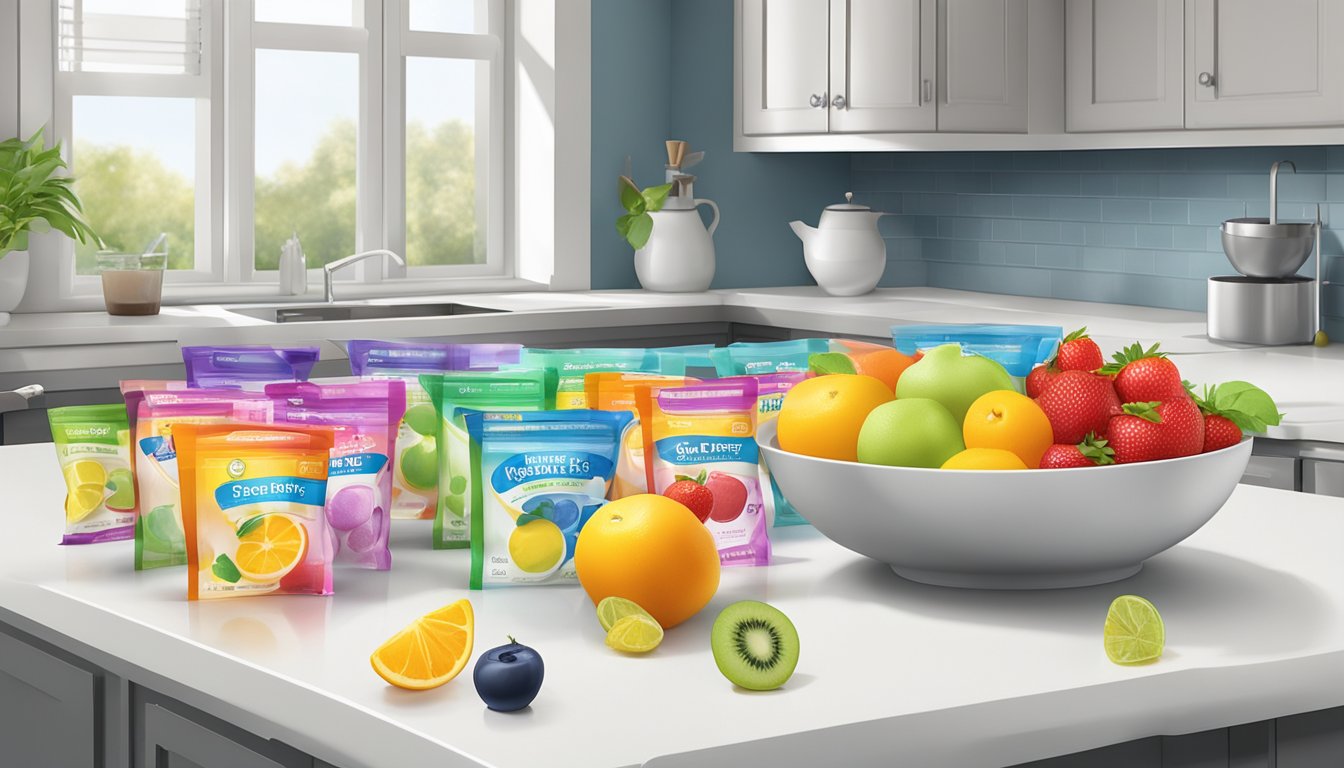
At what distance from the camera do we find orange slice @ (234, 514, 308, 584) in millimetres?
1180

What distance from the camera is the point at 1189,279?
426cm

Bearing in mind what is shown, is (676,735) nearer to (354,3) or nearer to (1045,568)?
(1045,568)

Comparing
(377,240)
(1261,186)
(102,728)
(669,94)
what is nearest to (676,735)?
(102,728)

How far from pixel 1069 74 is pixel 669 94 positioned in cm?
146

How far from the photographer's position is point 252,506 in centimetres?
117

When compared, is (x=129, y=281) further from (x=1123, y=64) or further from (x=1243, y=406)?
(x=1243, y=406)

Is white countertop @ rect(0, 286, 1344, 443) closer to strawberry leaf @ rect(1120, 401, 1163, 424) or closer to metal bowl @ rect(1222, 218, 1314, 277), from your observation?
metal bowl @ rect(1222, 218, 1314, 277)

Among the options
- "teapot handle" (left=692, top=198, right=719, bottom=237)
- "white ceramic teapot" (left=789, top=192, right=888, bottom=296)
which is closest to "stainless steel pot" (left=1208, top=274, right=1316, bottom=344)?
"white ceramic teapot" (left=789, top=192, right=888, bottom=296)

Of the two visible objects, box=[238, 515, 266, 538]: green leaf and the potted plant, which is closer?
box=[238, 515, 266, 538]: green leaf

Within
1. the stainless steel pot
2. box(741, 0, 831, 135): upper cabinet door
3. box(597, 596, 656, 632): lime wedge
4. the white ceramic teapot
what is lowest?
box(597, 596, 656, 632): lime wedge

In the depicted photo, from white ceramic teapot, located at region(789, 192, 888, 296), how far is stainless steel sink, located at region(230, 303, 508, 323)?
1.08 m

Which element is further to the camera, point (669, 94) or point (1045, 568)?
point (669, 94)

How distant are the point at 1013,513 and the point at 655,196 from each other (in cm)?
375

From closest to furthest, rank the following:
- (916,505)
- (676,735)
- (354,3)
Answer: (676,735) → (916,505) → (354,3)
